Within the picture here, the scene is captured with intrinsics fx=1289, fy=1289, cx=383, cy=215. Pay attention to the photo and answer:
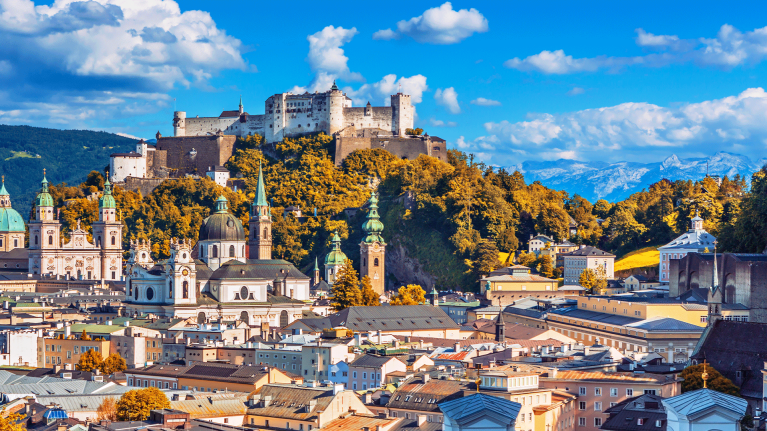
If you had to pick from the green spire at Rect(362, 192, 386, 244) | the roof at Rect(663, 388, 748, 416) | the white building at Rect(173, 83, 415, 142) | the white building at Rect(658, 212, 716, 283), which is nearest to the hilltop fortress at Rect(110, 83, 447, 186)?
the white building at Rect(173, 83, 415, 142)

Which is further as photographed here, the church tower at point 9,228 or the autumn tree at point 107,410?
the church tower at point 9,228

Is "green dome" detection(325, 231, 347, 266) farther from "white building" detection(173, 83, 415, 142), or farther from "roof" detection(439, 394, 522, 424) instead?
"roof" detection(439, 394, 522, 424)

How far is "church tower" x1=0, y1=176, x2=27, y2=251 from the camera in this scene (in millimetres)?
126312

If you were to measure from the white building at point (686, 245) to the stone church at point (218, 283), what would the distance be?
2687 centimetres

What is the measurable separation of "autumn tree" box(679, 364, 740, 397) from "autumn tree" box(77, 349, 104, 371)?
32204 mm

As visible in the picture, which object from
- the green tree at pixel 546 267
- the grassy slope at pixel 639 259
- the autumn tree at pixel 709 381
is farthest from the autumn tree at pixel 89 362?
the grassy slope at pixel 639 259

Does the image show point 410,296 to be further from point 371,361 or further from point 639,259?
point 371,361

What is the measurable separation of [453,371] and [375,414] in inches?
312

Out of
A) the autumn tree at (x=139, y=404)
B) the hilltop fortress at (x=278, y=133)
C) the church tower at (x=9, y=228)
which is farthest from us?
the church tower at (x=9, y=228)

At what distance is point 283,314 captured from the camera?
9169cm

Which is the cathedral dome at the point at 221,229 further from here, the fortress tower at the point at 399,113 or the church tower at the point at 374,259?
the fortress tower at the point at 399,113

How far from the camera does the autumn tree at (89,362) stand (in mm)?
68562

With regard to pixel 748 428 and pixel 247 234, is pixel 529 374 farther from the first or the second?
pixel 247 234

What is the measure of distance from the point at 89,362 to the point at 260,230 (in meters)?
36.6
